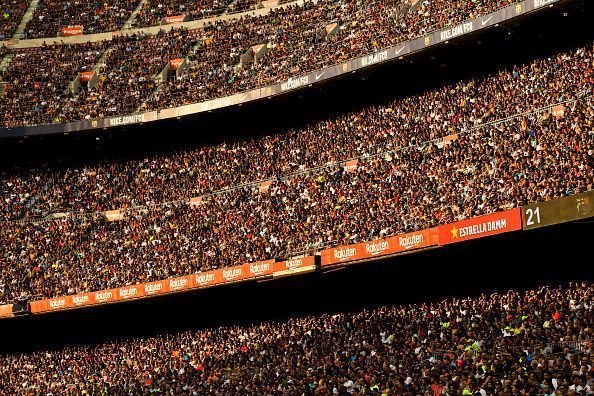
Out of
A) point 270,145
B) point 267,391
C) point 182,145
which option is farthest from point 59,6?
point 267,391

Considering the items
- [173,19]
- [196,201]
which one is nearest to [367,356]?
[196,201]

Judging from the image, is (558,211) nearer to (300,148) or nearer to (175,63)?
(300,148)

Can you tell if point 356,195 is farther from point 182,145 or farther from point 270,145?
point 182,145

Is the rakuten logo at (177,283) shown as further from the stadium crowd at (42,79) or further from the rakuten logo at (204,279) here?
the stadium crowd at (42,79)

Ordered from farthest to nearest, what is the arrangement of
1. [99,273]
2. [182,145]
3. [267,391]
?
1. [182,145]
2. [99,273]
3. [267,391]

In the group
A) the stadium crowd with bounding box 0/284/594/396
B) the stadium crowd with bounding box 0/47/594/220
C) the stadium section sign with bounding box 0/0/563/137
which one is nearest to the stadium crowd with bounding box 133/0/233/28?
the stadium section sign with bounding box 0/0/563/137

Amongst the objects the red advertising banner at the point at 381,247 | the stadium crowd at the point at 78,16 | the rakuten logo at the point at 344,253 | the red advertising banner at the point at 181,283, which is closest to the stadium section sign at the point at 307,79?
the red advertising banner at the point at 381,247
